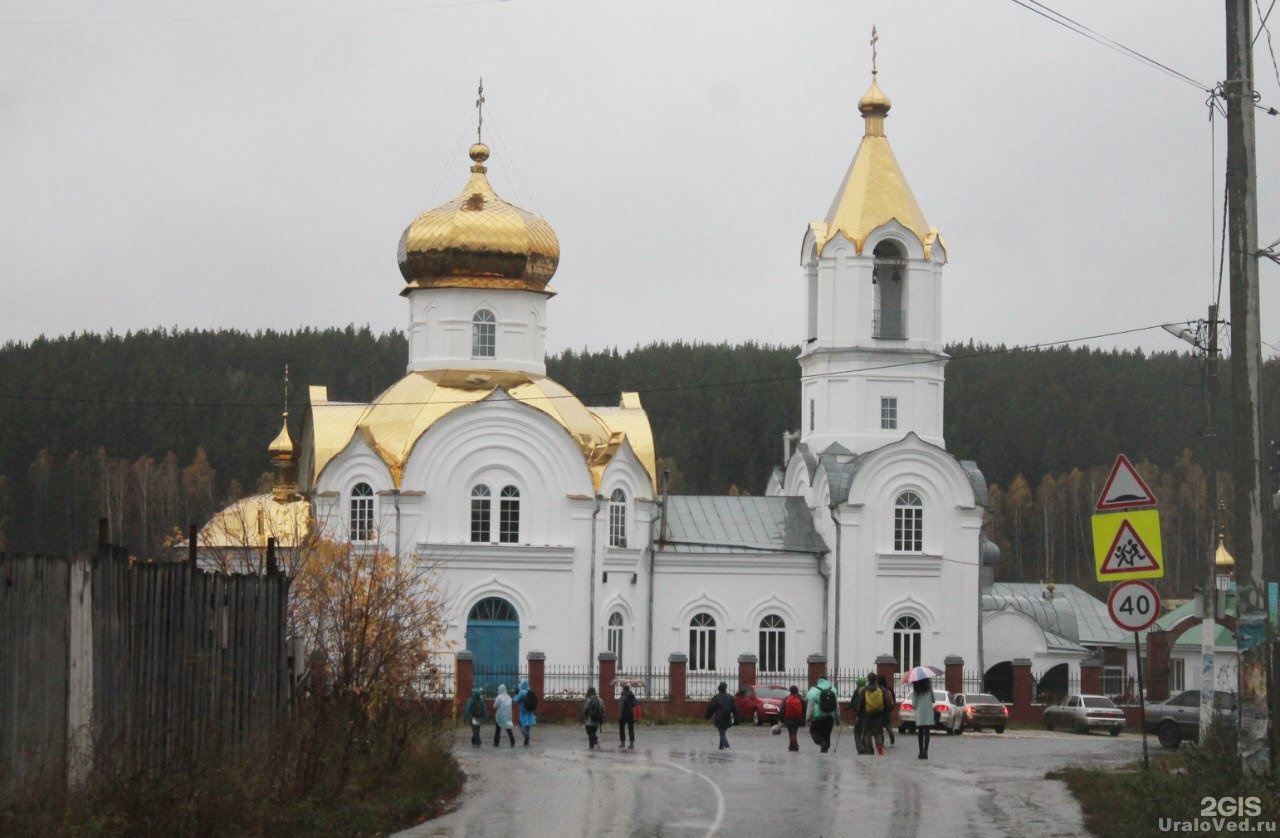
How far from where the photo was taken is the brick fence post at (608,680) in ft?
133

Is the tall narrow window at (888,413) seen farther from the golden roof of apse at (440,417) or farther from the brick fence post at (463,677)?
the brick fence post at (463,677)

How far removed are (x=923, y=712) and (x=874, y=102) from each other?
22471mm

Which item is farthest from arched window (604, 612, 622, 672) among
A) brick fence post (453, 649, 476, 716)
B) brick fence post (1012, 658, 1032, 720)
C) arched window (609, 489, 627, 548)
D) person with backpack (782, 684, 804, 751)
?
person with backpack (782, 684, 804, 751)

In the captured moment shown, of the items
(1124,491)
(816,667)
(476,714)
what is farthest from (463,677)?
(1124,491)

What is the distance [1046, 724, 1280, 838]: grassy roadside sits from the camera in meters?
15.6

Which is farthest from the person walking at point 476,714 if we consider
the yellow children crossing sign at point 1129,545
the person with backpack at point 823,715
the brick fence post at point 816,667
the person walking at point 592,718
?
the yellow children crossing sign at point 1129,545

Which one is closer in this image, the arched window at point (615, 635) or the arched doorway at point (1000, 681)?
the arched window at point (615, 635)

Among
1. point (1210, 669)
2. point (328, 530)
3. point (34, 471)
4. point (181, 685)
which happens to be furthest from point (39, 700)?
point (34, 471)

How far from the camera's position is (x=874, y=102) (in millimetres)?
47688

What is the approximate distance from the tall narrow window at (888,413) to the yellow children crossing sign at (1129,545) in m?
30.3

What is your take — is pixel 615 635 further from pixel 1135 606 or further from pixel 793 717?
pixel 1135 606

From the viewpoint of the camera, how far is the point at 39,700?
1496 cm

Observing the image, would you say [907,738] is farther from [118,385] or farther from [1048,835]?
[118,385]

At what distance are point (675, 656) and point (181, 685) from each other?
2603 cm
